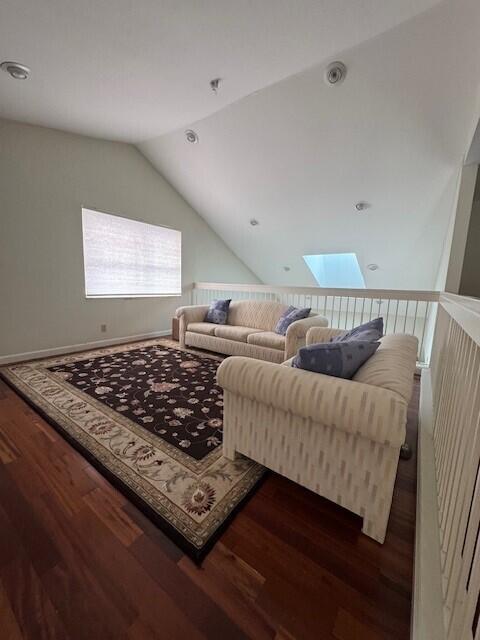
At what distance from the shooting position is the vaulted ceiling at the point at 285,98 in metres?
1.89

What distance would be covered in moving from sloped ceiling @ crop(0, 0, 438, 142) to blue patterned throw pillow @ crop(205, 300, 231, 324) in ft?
8.03

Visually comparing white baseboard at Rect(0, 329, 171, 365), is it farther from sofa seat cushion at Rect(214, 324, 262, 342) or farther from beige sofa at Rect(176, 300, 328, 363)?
sofa seat cushion at Rect(214, 324, 262, 342)

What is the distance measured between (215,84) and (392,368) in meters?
Result: 2.99

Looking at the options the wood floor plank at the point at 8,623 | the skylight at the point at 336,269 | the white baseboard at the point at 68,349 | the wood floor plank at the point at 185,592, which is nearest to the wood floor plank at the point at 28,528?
the wood floor plank at the point at 8,623

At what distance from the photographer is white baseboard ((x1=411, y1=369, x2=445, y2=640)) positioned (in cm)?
80

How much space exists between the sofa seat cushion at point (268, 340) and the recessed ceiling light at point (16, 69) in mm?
3182

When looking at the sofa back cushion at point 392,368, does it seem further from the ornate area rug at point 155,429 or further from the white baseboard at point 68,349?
the white baseboard at point 68,349

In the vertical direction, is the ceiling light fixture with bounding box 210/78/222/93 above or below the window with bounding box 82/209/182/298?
above

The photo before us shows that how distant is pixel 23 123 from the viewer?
3.09 m

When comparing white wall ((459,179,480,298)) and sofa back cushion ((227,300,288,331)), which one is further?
sofa back cushion ((227,300,288,331))

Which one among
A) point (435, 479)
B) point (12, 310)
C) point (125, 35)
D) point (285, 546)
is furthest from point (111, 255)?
point (435, 479)

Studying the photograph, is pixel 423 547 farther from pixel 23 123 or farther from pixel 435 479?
pixel 23 123

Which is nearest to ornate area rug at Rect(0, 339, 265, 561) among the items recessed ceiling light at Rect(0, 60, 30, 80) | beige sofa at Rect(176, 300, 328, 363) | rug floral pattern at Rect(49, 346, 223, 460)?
rug floral pattern at Rect(49, 346, 223, 460)

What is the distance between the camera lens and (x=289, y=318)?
3.46 meters
